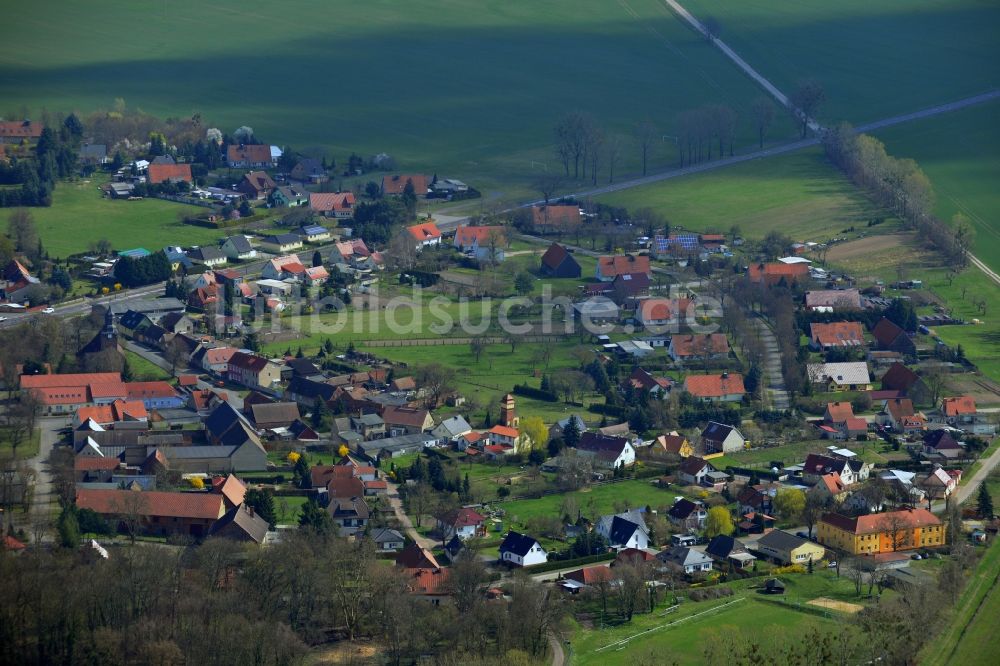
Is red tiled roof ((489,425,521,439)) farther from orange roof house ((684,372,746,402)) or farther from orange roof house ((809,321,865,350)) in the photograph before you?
orange roof house ((809,321,865,350))

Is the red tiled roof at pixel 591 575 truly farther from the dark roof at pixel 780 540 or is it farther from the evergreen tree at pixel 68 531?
the evergreen tree at pixel 68 531

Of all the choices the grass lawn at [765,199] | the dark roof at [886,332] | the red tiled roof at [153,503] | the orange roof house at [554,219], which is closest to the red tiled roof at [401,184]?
the orange roof house at [554,219]

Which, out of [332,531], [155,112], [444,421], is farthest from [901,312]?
[155,112]

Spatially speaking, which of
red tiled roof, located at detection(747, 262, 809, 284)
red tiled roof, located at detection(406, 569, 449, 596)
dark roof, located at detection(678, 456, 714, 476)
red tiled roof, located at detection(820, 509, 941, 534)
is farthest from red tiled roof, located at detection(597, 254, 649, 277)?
red tiled roof, located at detection(406, 569, 449, 596)

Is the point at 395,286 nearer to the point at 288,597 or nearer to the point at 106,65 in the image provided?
the point at 288,597

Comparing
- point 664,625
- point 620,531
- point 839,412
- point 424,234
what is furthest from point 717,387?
point 424,234
